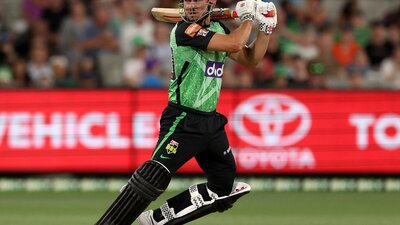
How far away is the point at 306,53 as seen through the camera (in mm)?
14773

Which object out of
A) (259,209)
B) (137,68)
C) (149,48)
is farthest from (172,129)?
(149,48)

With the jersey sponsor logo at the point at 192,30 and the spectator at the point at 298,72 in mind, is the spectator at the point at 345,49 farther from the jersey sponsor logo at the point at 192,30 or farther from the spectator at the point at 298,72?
the jersey sponsor logo at the point at 192,30

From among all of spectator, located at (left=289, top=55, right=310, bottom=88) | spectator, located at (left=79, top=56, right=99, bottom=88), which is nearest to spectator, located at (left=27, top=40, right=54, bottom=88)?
spectator, located at (left=79, top=56, right=99, bottom=88)

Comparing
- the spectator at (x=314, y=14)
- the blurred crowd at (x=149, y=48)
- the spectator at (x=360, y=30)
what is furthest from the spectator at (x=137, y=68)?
the spectator at (x=360, y=30)

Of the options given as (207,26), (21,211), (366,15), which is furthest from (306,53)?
(207,26)

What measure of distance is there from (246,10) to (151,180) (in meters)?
1.27

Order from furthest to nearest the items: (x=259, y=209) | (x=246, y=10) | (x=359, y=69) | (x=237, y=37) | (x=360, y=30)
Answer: (x=360, y=30), (x=359, y=69), (x=259, y=209), (x=246, y=10), (x=237, y=37)

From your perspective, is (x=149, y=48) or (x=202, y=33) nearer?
(x=202, y=33)

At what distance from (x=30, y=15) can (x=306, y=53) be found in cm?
408

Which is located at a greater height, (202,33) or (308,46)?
(202,33)

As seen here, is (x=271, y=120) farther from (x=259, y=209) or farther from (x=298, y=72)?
(x=259, y=209)

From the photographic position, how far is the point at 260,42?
715 cm

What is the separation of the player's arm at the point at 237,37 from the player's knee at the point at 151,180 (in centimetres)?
85

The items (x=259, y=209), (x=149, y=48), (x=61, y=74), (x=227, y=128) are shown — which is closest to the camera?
(x=259, y=209)
